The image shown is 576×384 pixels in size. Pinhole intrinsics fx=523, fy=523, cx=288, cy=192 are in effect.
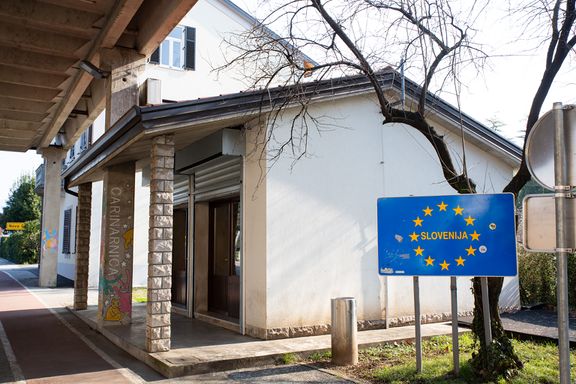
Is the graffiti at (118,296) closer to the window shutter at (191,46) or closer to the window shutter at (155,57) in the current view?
the window shutter at (155,57)

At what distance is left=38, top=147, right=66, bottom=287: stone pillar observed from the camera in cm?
2025

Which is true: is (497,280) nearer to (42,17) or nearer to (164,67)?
(42,17)

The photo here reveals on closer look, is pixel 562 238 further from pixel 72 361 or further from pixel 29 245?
pixel 29 245

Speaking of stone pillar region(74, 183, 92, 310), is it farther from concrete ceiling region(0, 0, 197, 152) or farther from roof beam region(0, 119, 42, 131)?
roof beam region(0, 119, 42, 131)

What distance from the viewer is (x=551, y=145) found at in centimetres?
391

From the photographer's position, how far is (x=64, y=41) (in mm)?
11531

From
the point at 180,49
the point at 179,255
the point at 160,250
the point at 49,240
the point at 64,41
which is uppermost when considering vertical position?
the point at 180,49

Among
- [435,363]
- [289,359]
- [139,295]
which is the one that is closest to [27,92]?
[139,295]

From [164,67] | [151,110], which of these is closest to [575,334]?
[151,110]

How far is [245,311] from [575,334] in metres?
5.46

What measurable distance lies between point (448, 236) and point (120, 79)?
8.39 meters

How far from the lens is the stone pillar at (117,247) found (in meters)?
10.4

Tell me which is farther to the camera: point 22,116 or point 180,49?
point 180,49

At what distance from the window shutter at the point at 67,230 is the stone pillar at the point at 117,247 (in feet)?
48.6
